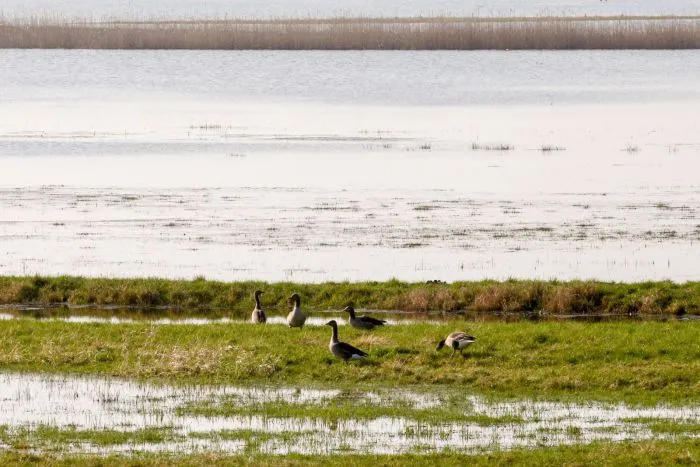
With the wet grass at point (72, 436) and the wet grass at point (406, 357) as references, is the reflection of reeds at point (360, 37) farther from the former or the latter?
the wet grass at point (72, 436)

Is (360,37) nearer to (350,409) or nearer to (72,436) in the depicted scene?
(350,409)

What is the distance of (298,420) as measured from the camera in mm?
18188

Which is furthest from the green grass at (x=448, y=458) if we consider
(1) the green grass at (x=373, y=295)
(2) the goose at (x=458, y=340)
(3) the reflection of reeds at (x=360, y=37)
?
(3) the reflection of reeds at (x=360, y=37)

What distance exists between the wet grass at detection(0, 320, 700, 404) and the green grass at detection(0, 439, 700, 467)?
3458 millimetres

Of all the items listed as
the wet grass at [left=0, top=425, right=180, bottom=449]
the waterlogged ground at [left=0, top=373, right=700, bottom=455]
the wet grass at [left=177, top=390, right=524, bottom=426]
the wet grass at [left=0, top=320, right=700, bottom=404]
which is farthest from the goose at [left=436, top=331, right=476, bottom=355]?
the wet grass at [left=0, top=425, right=180, bottom=449]

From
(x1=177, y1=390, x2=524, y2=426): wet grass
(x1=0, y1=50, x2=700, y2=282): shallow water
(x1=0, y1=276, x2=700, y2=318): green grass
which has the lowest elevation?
(x1=0, y1=50, x2=700, y2=282): shallow water

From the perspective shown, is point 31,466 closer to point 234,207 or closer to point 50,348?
point 50,348

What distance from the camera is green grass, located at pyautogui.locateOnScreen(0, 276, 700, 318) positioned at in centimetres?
2864

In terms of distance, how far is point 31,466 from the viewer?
15453 mm

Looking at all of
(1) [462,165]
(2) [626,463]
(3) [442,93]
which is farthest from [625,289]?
(3) [442,93]

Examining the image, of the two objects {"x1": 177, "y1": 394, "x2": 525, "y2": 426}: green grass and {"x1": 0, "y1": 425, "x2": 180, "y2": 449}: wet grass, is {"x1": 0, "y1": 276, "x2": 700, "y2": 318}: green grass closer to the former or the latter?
{"x1": 177, "y1": 394, "x2": 525, "y2": 426}: green grass

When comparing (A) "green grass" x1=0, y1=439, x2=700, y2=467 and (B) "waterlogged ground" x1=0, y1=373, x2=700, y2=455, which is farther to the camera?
(B) "waterlogged ground" x1=0, y1=373, x2=700, y2=455

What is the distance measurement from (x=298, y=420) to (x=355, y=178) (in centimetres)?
3527

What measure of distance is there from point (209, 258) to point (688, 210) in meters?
16.6
